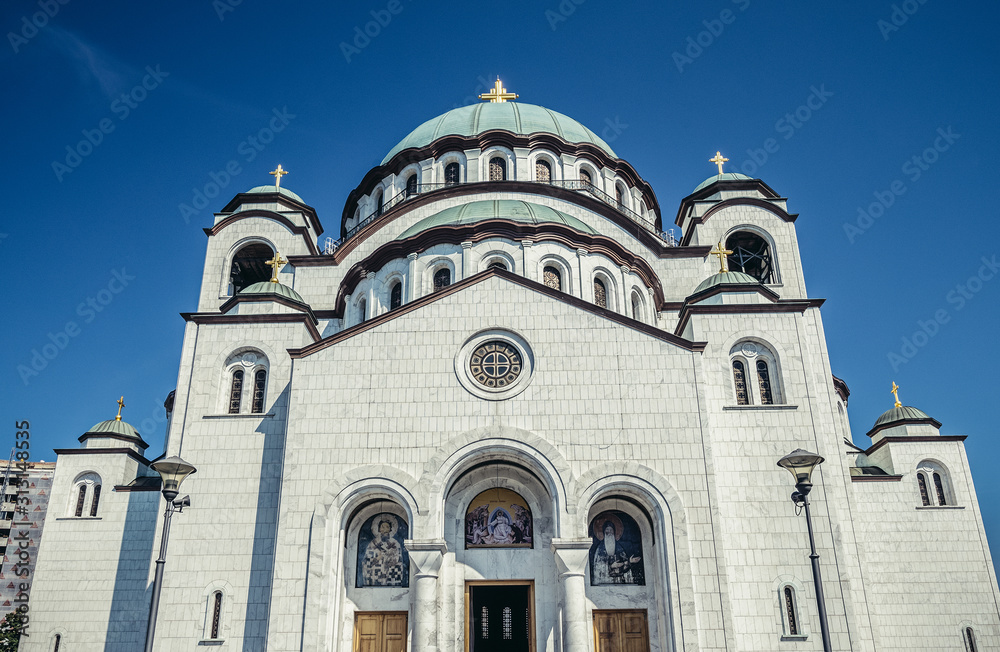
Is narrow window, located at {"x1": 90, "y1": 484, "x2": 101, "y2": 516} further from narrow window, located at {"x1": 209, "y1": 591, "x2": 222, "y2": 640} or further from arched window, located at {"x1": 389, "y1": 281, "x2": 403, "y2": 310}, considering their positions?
arched window, located at {"x1": 389, "y1": 281, "x2": 403, "y2": 310}

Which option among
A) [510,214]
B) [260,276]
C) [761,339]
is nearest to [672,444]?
[761,339]

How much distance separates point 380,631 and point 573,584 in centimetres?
455

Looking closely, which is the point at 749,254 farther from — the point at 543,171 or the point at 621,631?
the point at 621,631

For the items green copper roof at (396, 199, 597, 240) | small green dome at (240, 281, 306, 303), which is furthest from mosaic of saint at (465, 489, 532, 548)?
green copper roof at (396, 199, 597, 240)

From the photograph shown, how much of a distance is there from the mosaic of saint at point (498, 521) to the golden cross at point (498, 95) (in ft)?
65.7

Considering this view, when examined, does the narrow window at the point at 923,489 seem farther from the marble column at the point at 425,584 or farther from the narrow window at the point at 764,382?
the marble column at the point at 425,584

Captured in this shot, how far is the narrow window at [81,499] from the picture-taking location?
78.8 ft

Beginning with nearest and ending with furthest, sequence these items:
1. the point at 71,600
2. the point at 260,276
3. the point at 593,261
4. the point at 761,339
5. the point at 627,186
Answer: the point at 761,339, the point at 71,600, the point at 593,261, the point at 260,276, the point at 627,186

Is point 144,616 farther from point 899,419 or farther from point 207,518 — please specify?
point 899,419

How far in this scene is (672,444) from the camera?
17.8 metres

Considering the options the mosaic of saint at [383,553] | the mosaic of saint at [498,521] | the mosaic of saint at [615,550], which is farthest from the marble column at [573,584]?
the mosaic of saint at [383,553]

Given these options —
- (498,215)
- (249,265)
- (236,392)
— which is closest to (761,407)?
(498,215)

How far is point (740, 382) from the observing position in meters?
20.0

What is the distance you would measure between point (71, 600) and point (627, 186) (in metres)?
23.5
